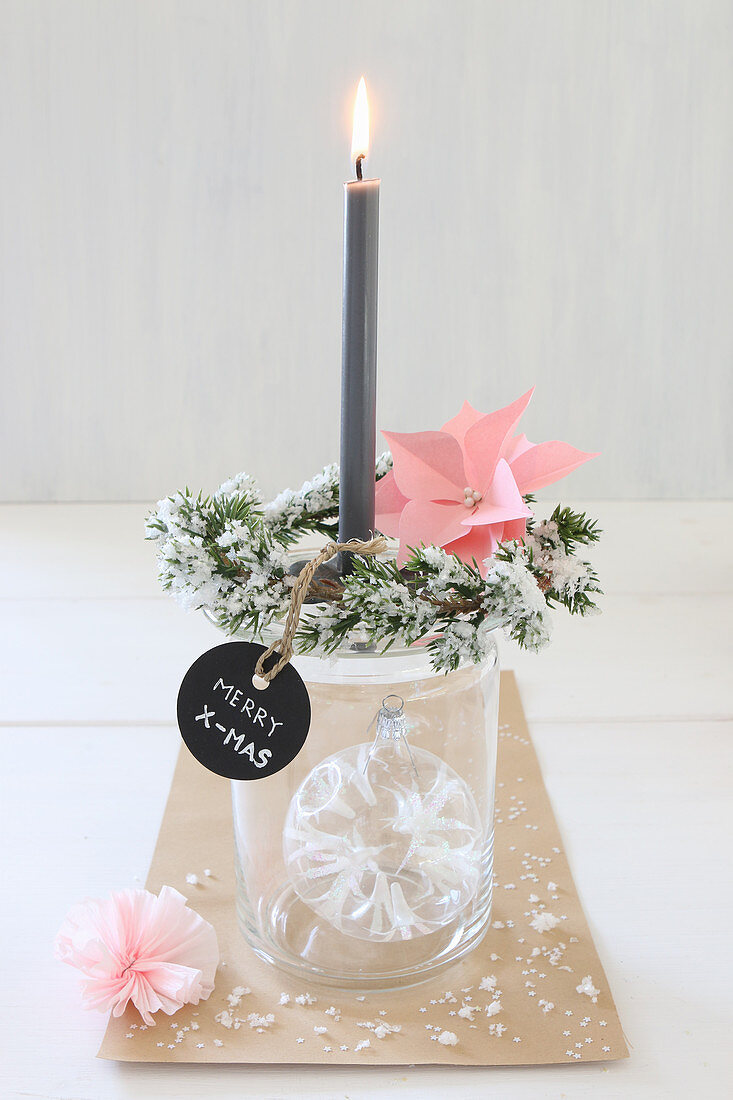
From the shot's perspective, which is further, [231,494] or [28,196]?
[28,196]

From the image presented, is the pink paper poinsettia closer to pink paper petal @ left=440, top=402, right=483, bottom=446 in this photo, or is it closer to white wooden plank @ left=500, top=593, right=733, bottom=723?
pink paper petal @ left=440, top=402, right=483, bottom=446

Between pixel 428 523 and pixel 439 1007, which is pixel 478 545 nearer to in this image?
pixel 428 523

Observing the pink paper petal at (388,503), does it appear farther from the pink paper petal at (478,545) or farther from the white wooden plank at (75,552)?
the white wooden plank at (75,552)

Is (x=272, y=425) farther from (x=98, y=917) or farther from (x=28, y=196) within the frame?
(x=98, y=917)

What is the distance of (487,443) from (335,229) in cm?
78

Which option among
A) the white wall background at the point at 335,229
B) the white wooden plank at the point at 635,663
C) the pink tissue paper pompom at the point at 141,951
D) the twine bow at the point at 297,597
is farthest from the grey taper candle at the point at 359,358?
the white wall background at the point at 335,229

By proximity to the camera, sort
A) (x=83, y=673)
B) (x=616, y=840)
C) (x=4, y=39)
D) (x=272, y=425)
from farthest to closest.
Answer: (x=272, y=425)
(x=4, y=39)
(x=83, y=673)
(x=616, y=840)

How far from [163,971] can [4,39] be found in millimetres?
993

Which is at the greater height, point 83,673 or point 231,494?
point 231,494

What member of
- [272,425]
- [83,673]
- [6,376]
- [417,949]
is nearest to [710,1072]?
[417,949]

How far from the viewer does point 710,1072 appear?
0.34m

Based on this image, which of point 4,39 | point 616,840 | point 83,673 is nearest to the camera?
point 616,840

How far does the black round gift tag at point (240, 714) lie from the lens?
1.11 feet

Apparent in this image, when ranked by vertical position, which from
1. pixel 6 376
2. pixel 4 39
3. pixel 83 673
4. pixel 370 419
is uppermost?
pixel 4 39
